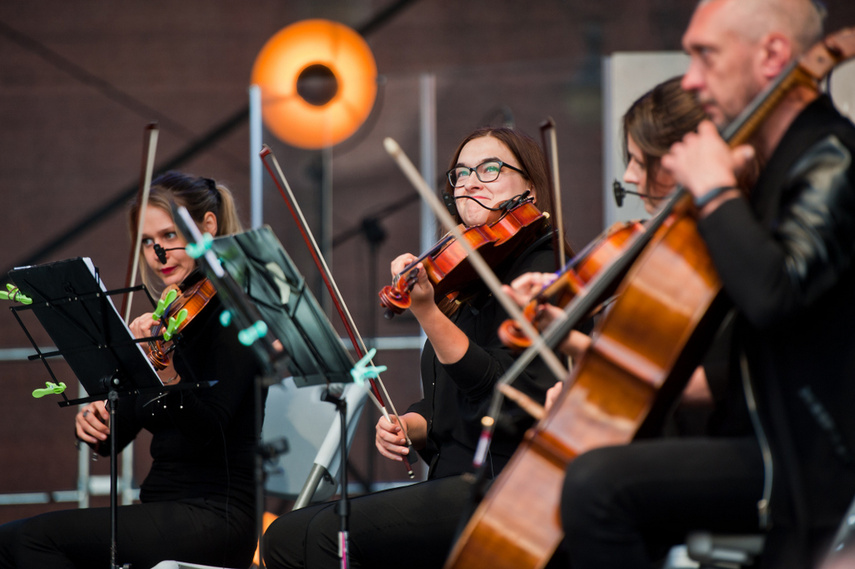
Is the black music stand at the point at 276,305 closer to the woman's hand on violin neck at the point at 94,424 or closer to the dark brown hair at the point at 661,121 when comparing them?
the dark brown hair at the point at 661,121

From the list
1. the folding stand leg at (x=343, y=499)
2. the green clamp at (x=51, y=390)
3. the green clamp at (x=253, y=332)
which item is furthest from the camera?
the green clamp at (x=51, y=390)

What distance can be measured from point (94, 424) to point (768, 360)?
63.1 inches

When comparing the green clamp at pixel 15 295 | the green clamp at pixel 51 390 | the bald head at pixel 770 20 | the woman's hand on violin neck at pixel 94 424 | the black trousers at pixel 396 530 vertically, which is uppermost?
the bald head at pixel 770 20

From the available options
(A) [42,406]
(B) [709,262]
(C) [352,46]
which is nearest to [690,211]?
(B) [709,262]

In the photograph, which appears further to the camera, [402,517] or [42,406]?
[42,406]

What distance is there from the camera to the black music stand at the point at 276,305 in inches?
Answer: 56.0

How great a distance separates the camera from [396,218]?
4379mm

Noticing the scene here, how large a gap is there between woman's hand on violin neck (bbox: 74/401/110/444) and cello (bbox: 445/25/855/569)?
1221 mm

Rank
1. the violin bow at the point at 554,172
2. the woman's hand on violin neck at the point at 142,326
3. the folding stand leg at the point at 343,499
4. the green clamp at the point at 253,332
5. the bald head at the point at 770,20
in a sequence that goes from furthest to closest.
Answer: the woman's hand on violin neck at the point at 142,326, the violin bow at the point at 554,172, the folding stand leg at the point at 343,499, the green clamp at the point at 253,332, the bald head at the point at 770,20

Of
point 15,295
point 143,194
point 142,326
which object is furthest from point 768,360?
point 143,194

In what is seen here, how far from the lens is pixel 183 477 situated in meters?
2.13

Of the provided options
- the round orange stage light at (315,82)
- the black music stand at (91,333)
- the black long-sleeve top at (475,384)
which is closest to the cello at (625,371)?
the black long-sleeve top at (475,384)

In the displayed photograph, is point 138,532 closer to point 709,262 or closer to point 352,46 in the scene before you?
point 709,262

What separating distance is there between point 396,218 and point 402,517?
2.75 metres
